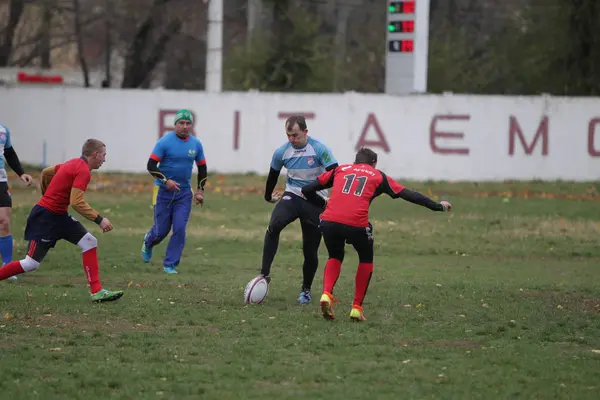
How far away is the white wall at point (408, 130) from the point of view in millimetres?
29219

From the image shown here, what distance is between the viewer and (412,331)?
10391mm

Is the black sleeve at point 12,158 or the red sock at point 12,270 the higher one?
the black sleeve at point 12,158

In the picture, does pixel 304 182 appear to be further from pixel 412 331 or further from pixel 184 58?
pixel 184 58

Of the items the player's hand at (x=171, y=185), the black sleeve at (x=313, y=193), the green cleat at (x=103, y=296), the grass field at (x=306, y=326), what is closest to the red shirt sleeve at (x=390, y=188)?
the black sleeve at (x=313, y=193)

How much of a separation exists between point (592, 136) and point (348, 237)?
64.0 ft

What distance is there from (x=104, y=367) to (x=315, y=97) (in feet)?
70.9

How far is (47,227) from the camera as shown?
1146 cm

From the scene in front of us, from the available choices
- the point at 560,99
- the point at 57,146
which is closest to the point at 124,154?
the point at 57,146

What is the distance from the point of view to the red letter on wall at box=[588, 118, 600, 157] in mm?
29125

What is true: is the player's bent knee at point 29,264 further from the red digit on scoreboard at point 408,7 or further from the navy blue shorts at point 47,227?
the red digit on scoreboard at point 408,7

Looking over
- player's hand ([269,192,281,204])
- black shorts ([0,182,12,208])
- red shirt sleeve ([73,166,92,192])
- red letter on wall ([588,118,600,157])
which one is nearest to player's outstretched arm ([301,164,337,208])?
player's hand ([269,192,281,204])

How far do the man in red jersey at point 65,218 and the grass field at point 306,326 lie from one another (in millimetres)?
368

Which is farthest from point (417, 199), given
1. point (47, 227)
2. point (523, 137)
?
point (523, 137)

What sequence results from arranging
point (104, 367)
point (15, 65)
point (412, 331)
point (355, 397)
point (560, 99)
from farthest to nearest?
point (15, 65)
point (560, 99)
point (412, 331)
point (104, 367)
point (355, 397)
